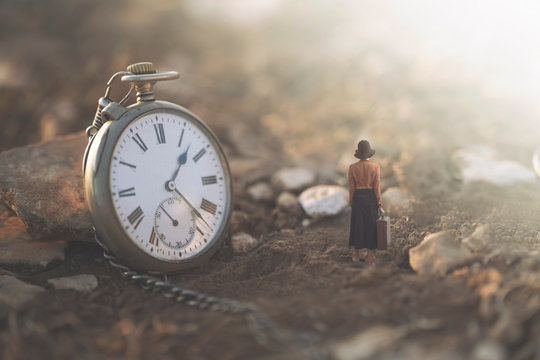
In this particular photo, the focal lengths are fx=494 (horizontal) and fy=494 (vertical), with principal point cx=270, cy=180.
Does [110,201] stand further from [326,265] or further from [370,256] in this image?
[370,256]

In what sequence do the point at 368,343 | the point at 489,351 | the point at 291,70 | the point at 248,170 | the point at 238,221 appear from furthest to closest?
1. the point at 291,70
2. the point at 248,170
3. the point at 238,221
4. the point at 368,343
5. the point at 489,351

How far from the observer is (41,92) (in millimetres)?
7230

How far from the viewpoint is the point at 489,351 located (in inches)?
77.5

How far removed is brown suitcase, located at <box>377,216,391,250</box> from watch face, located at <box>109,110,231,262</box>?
1086mm

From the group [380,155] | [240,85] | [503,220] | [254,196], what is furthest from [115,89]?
[503,220]

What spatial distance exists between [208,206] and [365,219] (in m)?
1.09

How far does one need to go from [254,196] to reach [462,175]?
6.10 feet

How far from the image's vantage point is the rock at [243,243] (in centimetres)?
374

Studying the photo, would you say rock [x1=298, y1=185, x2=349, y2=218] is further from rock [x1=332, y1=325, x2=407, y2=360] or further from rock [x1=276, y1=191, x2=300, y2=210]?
rock [x1=332, y1=325, x2=407, y2=360]

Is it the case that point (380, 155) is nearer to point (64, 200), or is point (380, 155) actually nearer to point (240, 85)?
point (64, 200)

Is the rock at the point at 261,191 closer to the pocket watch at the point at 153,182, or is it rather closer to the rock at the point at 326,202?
the rock at the point at 326,202

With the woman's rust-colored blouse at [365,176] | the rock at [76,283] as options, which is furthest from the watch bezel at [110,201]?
the woman's rust-colored blouse at [365,176]

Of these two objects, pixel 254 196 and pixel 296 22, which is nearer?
pixel 254 196

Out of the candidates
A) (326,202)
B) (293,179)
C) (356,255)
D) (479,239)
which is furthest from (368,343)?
(293,179)
